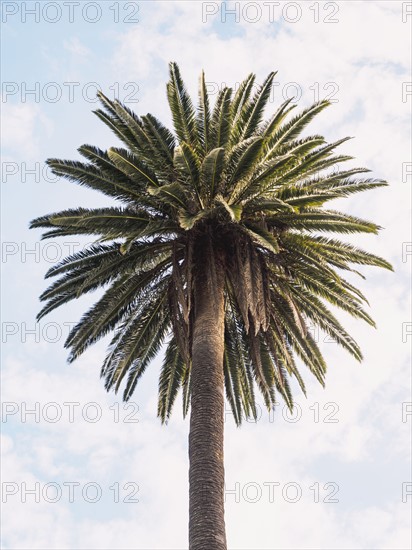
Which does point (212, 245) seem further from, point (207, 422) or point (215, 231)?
point (207, 422)

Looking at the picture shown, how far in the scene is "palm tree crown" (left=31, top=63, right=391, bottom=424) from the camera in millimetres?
18031

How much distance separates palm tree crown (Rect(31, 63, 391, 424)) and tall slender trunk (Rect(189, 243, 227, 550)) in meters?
0.40

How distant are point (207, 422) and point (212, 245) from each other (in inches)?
174

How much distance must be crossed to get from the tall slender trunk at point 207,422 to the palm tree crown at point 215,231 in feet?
1.31

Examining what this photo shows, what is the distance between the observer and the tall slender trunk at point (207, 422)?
14.3 metres

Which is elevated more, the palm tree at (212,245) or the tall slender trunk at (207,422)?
the palm tree at (212,245)

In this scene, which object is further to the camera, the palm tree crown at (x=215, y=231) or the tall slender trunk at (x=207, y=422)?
the palm tree crown at (x=215, y=231)

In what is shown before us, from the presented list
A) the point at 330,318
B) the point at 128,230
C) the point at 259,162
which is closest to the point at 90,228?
the point at 128,230

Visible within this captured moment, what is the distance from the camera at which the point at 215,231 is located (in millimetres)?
18859

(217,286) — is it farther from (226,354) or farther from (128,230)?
(226,354)

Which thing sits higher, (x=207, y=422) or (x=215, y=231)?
(x=215, y=231)

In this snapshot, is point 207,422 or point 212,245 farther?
point 212,245

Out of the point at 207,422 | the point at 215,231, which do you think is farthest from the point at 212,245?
the point at 207,422

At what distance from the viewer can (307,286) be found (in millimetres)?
20016
